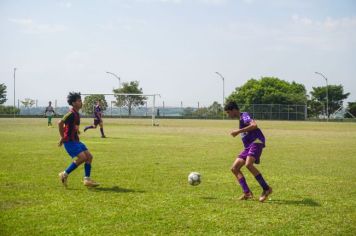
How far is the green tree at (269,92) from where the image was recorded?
7994 centimetres

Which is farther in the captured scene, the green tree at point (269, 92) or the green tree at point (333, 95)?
the green tree at point (333, 95)

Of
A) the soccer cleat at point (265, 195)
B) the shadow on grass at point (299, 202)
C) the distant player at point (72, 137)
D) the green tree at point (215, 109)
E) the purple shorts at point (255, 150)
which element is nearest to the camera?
the shadow on grass at point (299, 202)

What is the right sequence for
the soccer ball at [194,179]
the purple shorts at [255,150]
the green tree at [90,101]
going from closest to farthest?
the purple shorts at [255,150] → the soccer ball at [194,179] → the green tree at [90,101]

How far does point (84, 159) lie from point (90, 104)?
4355 centimetres

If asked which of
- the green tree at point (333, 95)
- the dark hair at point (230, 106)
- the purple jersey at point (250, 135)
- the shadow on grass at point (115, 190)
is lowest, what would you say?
the shadow on grass at point (115, 190)

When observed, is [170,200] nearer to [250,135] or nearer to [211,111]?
[250,135]

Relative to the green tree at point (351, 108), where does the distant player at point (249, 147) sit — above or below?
below

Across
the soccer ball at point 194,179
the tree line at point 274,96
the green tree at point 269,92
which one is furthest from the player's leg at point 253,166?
the green tree at point 269,92

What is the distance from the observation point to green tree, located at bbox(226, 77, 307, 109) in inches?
3147

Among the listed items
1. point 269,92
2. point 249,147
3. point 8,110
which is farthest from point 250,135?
point 269,92

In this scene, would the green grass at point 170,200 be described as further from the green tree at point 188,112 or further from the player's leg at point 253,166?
the green tree at point 188,112

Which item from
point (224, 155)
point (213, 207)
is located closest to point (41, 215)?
point (213, 207)

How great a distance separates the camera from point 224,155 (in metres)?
15.5

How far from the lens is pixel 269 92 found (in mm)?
84438
